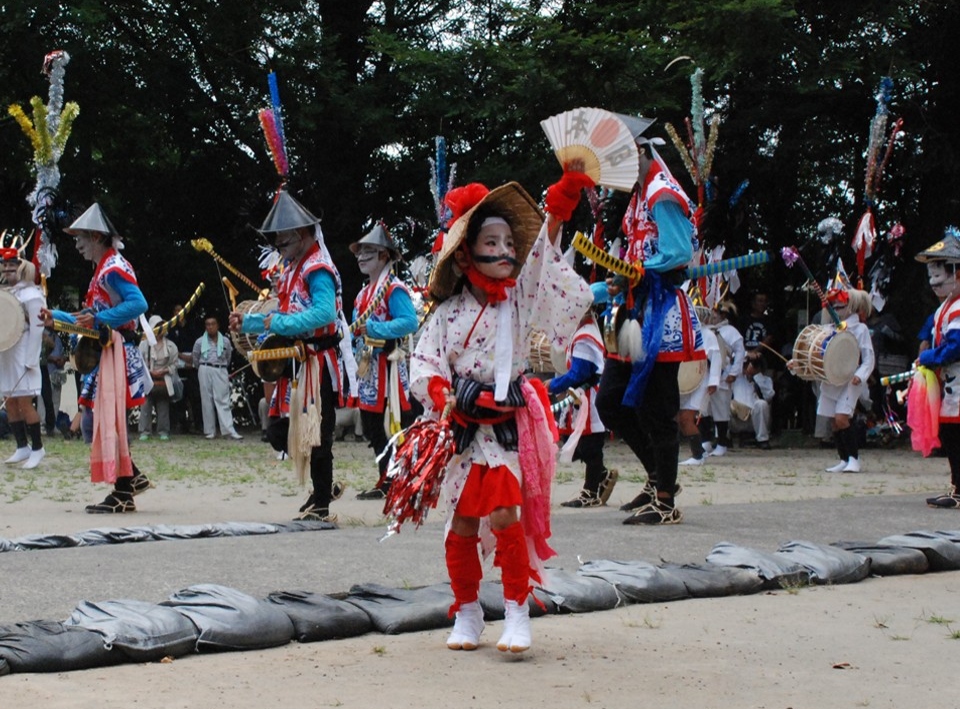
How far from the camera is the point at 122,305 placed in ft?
30.7

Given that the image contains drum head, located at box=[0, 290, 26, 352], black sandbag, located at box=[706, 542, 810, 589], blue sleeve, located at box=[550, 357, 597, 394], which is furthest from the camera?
drum head, located at box=[0, 290, 26, 352]

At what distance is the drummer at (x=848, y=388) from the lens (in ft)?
44.0

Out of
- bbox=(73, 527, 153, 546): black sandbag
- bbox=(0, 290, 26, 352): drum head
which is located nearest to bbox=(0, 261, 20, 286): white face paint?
bbox=(0, 290, 26, 352): drum head

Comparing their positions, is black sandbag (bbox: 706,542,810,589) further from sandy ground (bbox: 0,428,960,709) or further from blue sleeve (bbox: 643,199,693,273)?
blue sleeve (bbox: 643,199,693,273)

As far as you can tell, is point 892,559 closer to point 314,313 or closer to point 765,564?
point 765,564

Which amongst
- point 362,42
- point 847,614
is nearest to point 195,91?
point 362,42

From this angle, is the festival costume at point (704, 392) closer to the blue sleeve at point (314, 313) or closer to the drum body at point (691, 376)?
the drum body at point (691, 376)

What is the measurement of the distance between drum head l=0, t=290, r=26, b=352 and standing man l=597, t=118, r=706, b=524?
6.85 metres

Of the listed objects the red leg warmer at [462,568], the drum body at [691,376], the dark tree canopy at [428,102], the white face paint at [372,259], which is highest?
the dark tree canopy at [428,102]

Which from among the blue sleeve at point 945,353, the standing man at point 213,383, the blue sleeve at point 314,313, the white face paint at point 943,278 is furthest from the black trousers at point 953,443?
the standing man at point 213,383

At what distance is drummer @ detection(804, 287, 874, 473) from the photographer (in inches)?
528

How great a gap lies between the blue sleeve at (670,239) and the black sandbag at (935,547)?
1839mm

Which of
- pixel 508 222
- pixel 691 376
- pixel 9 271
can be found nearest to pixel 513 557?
pixel 508 222

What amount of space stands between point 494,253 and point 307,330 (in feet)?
10.0
